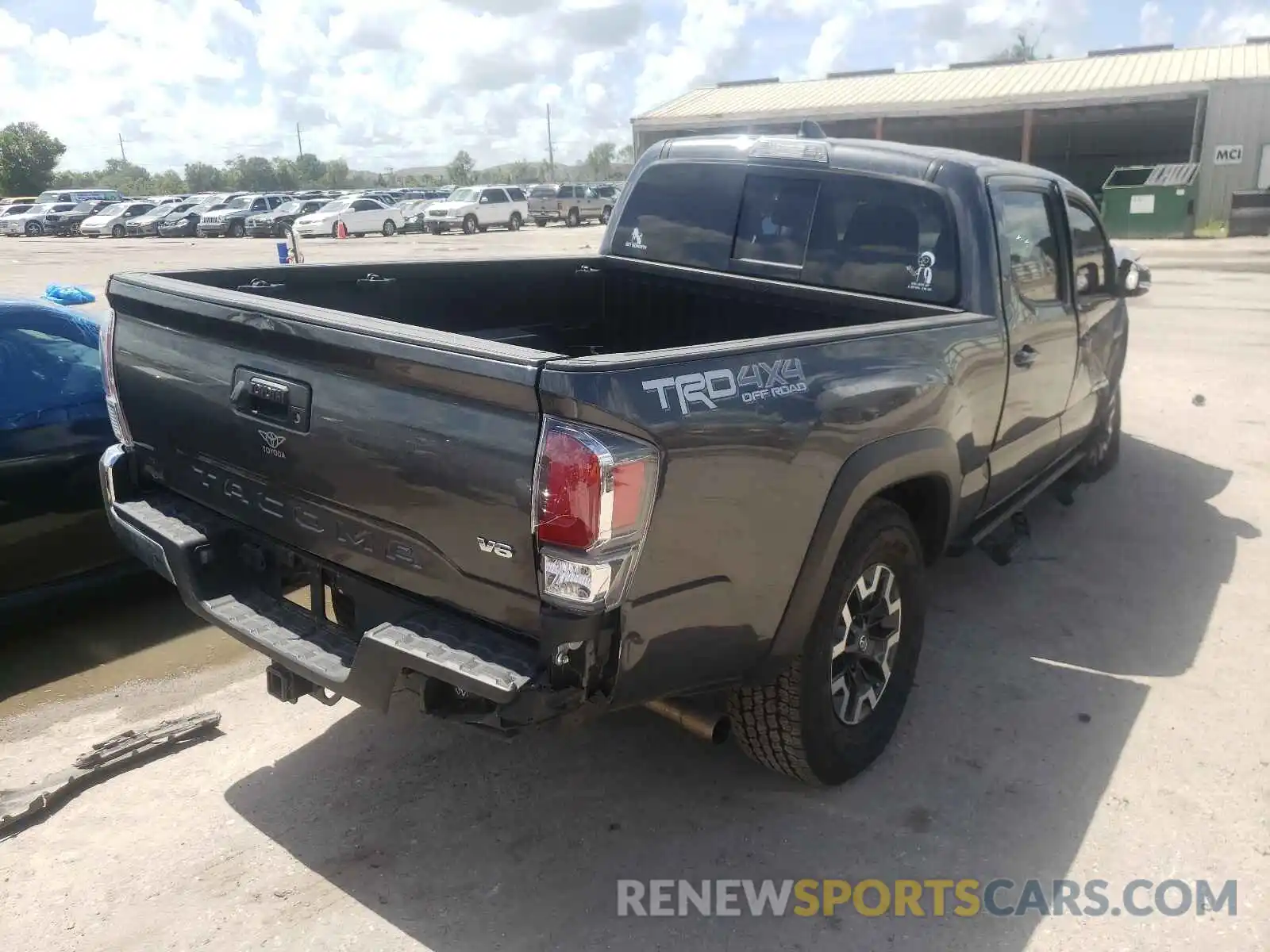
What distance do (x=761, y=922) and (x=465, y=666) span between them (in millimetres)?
1167

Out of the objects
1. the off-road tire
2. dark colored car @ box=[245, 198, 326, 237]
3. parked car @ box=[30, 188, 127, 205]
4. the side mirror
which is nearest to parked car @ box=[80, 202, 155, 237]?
parked car @ box=[30, 188, 127, 205]

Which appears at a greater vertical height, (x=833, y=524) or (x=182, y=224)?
(x=833, y=524)

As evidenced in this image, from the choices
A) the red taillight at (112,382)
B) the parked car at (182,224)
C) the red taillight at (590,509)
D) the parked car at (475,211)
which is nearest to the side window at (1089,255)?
the red taillight at (590,509)

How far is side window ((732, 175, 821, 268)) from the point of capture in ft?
14.1

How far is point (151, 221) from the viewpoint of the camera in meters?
41.0

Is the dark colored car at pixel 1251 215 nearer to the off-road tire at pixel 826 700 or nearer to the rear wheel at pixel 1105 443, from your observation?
the rear wheel at pixel 1105 443

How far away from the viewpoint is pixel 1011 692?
4051 mm

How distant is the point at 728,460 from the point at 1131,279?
4.01 m

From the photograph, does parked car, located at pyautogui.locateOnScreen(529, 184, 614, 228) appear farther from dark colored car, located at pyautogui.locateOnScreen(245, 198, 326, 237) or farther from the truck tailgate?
the truck tailgate

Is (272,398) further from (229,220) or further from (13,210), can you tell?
(13,210)

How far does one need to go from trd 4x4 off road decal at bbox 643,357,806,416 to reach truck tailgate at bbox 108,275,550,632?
1.02 feet

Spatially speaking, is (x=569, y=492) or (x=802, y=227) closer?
(x=569, y=492)

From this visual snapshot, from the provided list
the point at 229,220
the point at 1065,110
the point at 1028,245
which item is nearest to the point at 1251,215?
the point at 1065,110

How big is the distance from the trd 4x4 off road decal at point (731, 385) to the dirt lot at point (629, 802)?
1410 millimetres
